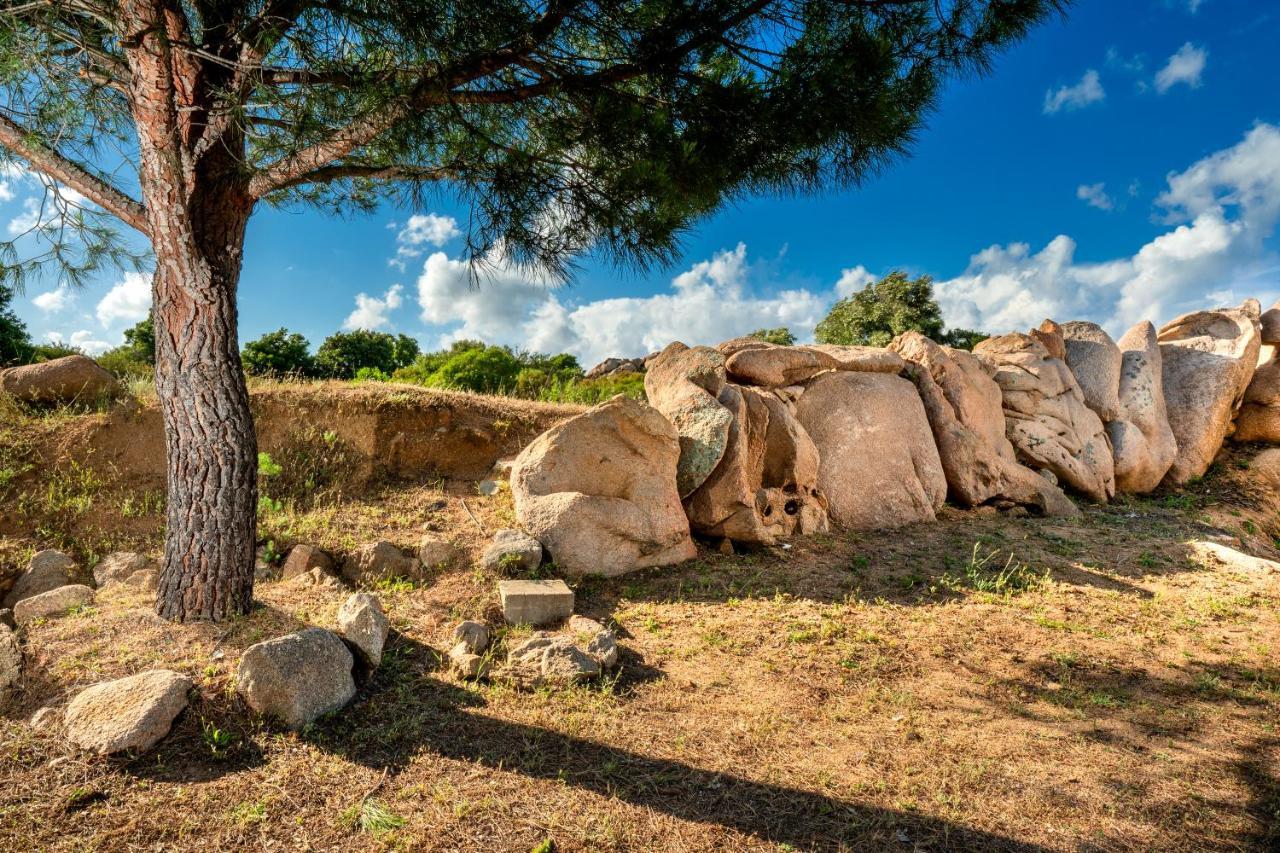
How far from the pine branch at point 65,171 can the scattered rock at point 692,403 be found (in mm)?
4418

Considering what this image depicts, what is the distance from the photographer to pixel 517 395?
10.6m

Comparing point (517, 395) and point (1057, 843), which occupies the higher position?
point (517, 395)

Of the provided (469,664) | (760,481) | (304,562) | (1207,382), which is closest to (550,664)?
(469,664)

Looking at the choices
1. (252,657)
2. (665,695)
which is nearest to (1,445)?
(252,657)

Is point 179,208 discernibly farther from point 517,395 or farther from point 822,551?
point 517,395

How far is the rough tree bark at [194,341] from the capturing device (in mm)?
4223

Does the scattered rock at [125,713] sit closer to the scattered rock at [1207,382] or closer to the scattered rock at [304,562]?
the scattered rock at [304,562]

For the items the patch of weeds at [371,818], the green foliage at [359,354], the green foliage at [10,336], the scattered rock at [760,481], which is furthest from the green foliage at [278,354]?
the patch of weeds at [371,818]

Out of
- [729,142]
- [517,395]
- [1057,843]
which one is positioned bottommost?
[1057,843]

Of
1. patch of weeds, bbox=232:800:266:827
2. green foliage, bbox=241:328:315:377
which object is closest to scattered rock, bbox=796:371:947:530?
patch of weeds, bbox=232:800:266:827

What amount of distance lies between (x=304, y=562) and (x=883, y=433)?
577cm

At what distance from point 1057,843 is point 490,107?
4.93 meters

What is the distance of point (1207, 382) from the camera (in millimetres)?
10500

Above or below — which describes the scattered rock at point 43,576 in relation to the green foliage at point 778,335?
below
